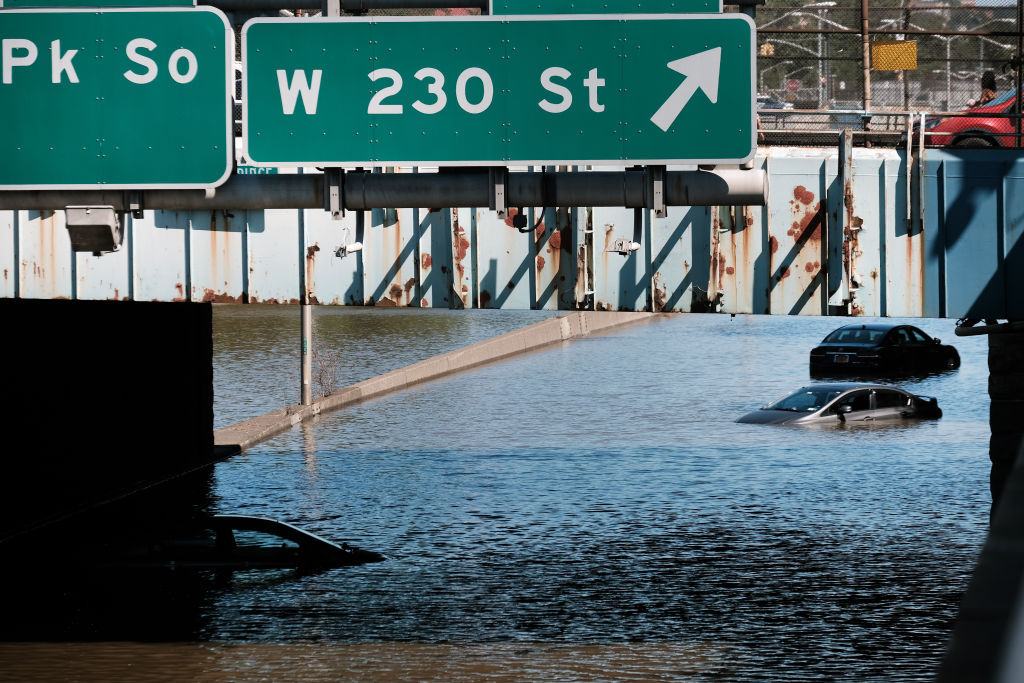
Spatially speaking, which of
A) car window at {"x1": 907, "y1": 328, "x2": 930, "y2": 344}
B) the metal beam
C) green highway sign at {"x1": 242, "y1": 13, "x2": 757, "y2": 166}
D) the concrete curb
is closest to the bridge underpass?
the metal beam

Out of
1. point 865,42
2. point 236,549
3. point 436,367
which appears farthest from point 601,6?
point 436,367

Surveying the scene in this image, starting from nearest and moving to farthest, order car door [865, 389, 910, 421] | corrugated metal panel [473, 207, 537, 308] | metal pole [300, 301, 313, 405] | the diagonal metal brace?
the diagonal metal brace, corrugated metal panel [473, 207, 537, 308], metal pole [300, 301, 313, 405], car door [865, 389, 910, 421]

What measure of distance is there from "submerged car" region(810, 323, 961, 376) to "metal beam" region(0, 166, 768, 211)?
107 ft

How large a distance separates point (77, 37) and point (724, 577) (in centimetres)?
1323

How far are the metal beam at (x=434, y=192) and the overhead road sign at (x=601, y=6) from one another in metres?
1.12

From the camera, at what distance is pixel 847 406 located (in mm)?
32375

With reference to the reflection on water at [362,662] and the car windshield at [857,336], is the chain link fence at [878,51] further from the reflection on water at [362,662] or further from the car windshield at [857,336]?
the car windshield at [857,336]

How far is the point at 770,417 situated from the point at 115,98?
86.1 ft

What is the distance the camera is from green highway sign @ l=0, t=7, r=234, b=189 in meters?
9.08

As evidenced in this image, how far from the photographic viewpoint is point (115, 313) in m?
22.6

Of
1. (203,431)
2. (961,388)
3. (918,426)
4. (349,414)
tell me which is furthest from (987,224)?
(961,388)

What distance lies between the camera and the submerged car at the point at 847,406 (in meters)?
32.3

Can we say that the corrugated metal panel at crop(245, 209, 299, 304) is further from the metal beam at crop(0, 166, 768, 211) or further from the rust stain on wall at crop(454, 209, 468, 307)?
the metal beam at crop(0, 166, 768, 211)

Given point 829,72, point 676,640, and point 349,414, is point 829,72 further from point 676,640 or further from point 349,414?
point 349,414
